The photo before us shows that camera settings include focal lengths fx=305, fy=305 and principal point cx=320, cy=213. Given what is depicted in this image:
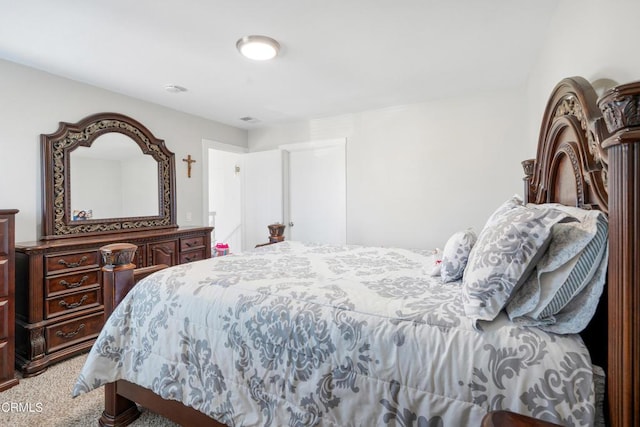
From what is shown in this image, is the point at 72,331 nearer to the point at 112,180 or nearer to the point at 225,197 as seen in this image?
the point at 112,180

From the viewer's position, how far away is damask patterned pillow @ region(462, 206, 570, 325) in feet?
3.22

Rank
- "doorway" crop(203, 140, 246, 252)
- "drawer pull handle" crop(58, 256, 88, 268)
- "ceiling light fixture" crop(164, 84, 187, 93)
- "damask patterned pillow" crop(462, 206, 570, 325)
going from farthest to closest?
1. "doorway" crop(203, 140, 246, 252)
2. "ceiling light fixture" crop(164, 84, 187, 93)
3. "drawer pull handle" crop(58, 256, 88, 268)
4. "damask patterned pillow" crop(462, 206, 570, 325)

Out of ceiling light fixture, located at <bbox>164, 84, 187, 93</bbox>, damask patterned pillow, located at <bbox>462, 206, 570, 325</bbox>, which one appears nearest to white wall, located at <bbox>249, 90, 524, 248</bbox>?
ceiling light fixture, located at <bbox>164, 84, 187, 93</bbox>

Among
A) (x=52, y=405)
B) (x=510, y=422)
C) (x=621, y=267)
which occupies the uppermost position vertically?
(x=621, y=267)

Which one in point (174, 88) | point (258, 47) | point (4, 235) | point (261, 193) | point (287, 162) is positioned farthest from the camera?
point (261, 193)

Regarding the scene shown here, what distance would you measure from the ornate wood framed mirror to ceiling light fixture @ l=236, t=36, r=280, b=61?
176cm

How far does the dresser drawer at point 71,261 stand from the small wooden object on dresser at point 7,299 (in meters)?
0.26

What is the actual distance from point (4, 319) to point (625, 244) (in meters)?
3.22

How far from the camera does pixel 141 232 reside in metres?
3.21

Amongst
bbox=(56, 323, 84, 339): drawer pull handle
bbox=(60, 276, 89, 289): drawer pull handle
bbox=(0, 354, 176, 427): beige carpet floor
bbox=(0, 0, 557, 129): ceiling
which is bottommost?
bbox=(0, 354, 176, 427): beige carpet floor

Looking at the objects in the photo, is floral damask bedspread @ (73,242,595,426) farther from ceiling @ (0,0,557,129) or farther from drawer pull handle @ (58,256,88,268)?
ceiling @ (0,0,557,129)

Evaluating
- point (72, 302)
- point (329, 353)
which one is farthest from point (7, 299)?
point (329, 353)

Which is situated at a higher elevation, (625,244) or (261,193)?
(261,193)

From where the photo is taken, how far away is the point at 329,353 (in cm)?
112
